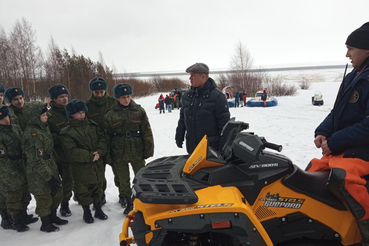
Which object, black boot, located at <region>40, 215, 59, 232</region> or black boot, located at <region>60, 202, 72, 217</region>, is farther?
black boot, located at <region>60, 202, 72, 217</region>

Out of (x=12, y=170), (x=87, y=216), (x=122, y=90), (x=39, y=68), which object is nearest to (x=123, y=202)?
(x=87, y=216)

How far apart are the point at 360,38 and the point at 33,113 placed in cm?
356

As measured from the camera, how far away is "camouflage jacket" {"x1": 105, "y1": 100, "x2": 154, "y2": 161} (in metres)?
3.61

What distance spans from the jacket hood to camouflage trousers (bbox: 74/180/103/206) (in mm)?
976

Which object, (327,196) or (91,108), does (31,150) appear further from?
(327,196)

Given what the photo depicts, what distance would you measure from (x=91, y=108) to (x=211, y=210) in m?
3.20

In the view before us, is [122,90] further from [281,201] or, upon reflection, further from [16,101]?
[281,201]

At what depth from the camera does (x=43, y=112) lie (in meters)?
3.24

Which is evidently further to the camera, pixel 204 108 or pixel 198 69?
pixel 204 108

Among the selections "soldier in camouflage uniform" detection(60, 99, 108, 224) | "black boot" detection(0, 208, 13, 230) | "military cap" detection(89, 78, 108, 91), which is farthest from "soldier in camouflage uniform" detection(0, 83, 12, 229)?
"military cap" detection(89, 78, 108, 91)

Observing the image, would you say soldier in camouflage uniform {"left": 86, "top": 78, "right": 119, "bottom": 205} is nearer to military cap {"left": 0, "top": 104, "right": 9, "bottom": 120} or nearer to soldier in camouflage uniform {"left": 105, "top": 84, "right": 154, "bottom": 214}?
soldier in camouflage uniform {"left": 105, "top": 84, "right": 154, "bottom": 214}

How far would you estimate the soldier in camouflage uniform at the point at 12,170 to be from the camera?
3178 mm

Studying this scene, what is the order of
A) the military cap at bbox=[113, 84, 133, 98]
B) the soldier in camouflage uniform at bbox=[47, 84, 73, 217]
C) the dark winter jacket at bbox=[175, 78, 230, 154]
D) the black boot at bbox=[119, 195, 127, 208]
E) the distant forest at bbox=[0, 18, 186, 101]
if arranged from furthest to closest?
the distant forest at bbox=[0, 18, 186, 101]
the black boot at bbox=[119, 195, 127, 208]
the soldier in camouflage uniform at bbox=[47, 84, 73, 217]
the military cap at bbox=[113, 84, 133, 98]
the dark winter jacket at bbox=[175, 78, 230, 154]

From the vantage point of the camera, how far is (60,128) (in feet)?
12.3
